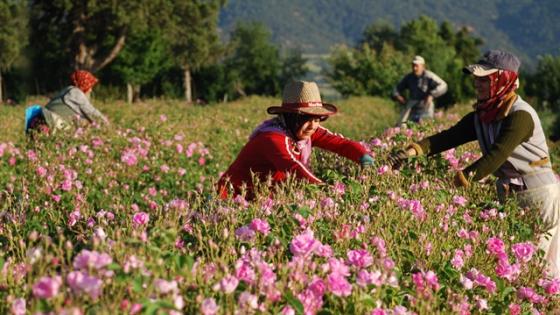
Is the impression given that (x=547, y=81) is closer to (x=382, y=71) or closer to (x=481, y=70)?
(x=382, y=71)

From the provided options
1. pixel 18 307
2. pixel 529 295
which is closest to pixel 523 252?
pixel 529 295

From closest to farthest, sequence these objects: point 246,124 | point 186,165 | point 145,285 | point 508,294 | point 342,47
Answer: point 145,285
point 508,294
point 186,165
point 246,124
point 342,47

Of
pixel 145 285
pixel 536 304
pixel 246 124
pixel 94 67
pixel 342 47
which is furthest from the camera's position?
pixel 342 47

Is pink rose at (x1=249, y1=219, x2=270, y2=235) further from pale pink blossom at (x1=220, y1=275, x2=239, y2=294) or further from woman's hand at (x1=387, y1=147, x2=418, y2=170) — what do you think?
woman's hand at (x1=387, y1=147, x2=418, y2=170)

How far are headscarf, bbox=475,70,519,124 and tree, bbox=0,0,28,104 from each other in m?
50.3

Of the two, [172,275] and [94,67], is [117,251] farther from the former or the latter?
[94,67]

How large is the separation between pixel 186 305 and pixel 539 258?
91.4 inches

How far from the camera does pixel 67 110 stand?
1070 centimetres

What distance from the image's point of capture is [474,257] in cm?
385

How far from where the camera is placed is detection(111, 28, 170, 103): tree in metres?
58.0

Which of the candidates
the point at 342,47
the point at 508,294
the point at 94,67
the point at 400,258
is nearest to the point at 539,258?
the point at 508,294

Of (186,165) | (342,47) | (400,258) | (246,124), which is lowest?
(342,47)

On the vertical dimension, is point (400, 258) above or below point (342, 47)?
above

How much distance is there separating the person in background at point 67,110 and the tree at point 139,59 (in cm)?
4643
